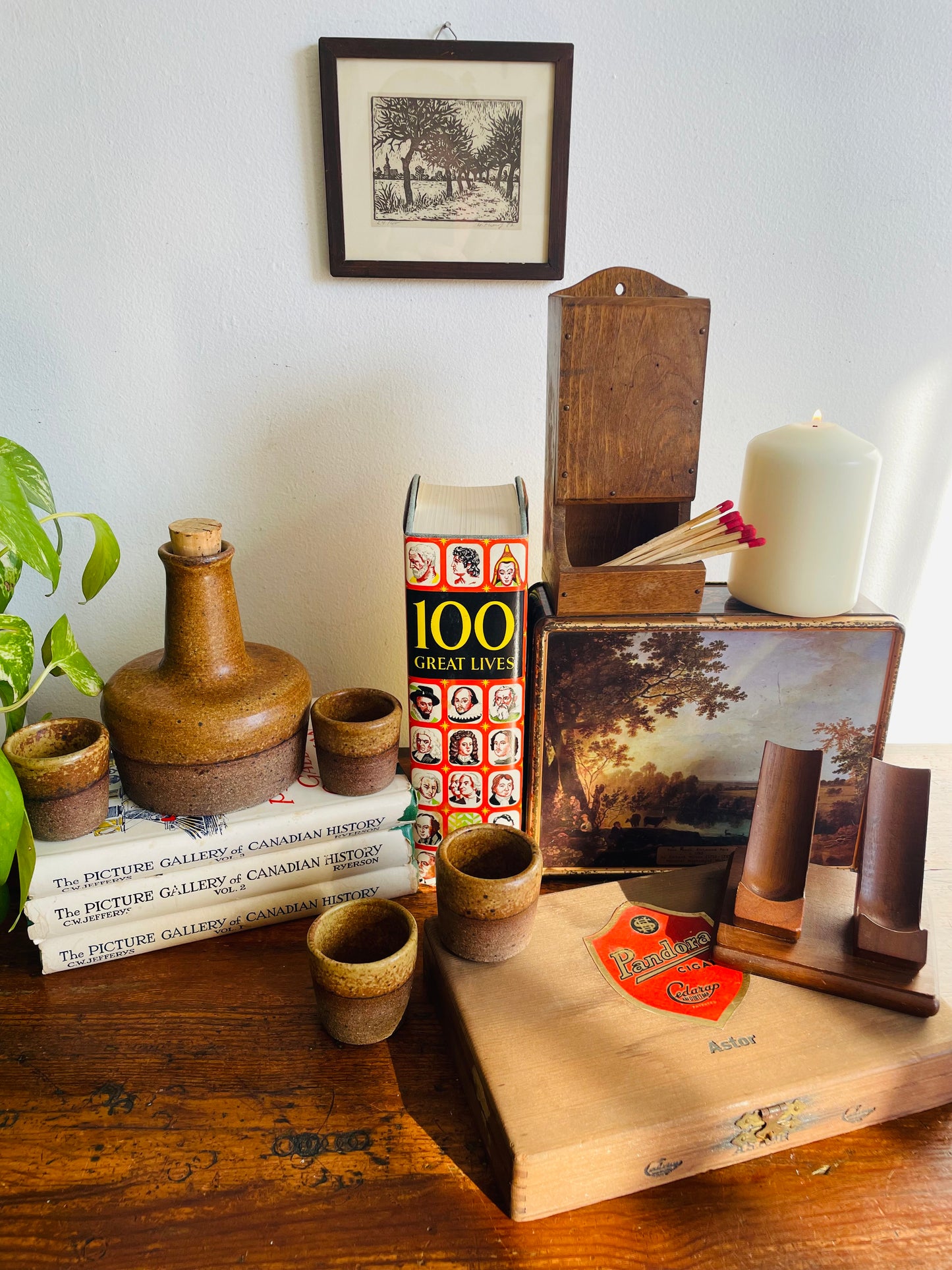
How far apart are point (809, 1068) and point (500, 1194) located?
209 millimetres

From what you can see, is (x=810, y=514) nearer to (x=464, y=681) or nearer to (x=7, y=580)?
(x=464, y=681)

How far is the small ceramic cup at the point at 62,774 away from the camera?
2.07ft

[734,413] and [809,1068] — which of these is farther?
[734,413]

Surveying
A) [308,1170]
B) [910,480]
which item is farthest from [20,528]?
[910,480]

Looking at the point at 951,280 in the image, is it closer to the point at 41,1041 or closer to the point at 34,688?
the point at 34,688

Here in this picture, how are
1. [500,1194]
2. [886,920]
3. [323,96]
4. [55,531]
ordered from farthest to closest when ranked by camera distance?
[55,531] < [323,96] < [886,920] < [500,1194]

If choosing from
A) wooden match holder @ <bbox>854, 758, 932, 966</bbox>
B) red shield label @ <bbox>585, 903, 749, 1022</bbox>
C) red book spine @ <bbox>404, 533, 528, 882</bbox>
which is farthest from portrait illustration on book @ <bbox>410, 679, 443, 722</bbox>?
wooden match holder @ <bbox>854, 758, 932, 966</bbox>

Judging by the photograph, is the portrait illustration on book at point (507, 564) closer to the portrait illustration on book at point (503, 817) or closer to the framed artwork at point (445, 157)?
the portrait illustration on book at point (503, 817)

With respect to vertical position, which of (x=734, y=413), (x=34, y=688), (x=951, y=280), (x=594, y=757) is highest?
(x=951, y=280)

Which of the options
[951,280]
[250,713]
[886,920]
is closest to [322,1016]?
[250,713]

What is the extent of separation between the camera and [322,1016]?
603 millimetres

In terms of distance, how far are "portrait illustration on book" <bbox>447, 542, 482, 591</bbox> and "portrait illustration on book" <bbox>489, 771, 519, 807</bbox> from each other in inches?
6.8

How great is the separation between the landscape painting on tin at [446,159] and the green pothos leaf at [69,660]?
18.2 inches

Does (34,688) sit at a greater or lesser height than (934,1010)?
greater
